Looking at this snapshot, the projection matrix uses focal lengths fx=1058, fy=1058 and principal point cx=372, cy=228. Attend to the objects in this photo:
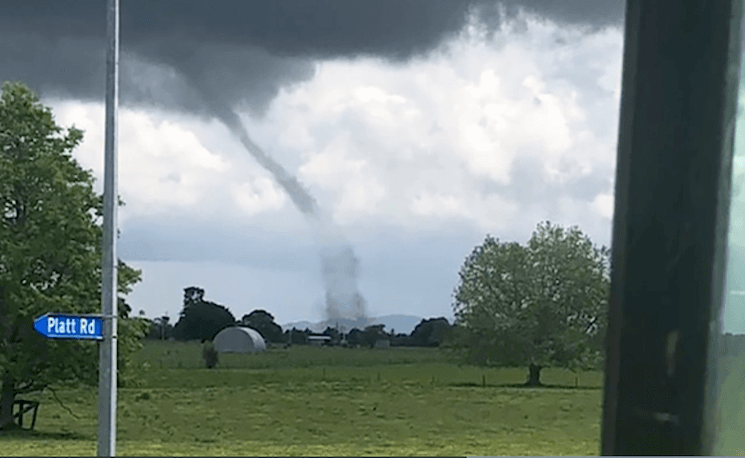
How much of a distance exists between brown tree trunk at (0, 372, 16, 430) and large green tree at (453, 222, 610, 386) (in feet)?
28.4

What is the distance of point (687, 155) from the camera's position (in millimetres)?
1809

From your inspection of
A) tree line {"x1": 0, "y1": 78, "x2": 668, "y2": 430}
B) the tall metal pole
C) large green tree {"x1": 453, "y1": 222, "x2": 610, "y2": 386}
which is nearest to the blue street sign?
the tall metal pole

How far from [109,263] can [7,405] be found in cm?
1043

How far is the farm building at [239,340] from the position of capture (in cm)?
2083

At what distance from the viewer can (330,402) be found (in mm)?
21438

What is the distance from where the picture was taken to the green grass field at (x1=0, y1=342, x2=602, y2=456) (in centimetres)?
1962

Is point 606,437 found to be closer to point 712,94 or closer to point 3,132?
point 712,94

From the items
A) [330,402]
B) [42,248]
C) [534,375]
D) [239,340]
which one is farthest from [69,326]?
[534,375]

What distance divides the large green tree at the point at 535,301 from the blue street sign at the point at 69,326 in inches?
509

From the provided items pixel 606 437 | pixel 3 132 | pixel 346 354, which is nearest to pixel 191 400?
pixel 346 354

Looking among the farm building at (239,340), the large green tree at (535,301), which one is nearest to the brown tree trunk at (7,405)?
the farm building at (239,340)

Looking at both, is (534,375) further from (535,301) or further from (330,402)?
(330,402)

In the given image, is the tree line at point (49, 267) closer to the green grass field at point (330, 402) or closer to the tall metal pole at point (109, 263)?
the green grass field at point (330, 402)

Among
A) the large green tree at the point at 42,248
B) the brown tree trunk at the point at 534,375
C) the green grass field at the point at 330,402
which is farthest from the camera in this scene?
the brown tree trunk at the point at 534,375
